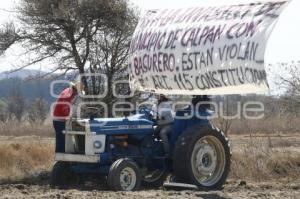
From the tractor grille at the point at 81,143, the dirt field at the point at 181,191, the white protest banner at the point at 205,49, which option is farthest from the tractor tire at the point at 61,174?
the white protest banner at the point at 205,49

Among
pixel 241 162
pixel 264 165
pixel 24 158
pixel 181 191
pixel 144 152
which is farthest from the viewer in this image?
pixel 24 158

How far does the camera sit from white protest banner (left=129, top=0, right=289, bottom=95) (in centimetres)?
1059

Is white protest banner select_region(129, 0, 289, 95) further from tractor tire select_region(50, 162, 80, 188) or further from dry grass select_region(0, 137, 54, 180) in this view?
dry grass select_region(0, 137, 54, 180)

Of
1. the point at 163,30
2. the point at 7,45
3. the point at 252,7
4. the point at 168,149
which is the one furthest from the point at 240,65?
the point at 7,45

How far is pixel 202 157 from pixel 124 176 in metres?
1.59

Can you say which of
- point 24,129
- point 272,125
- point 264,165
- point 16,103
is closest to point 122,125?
point 264,165

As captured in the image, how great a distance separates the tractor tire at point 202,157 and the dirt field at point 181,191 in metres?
0.38

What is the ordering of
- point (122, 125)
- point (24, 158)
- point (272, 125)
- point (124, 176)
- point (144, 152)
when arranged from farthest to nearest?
point (272, 125), point (24, 158), point (144, 152), point (122, 125), point (124, 176)

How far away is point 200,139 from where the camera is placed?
13.2m

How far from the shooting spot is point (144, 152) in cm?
1369

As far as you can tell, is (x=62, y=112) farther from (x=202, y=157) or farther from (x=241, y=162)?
(x=241, y=162)

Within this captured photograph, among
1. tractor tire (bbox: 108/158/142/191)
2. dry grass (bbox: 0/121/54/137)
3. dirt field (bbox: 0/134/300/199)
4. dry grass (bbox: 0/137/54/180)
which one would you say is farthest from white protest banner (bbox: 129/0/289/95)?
dry grass (bbox: 0/121/54/137)

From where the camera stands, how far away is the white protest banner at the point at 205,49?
10.6m

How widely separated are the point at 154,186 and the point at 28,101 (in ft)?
158
